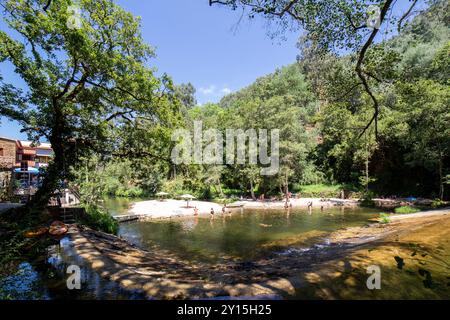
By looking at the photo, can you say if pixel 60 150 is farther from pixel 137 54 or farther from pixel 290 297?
pixel 290 297

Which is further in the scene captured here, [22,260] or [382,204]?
[382,204]

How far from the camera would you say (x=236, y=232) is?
63.4 ft

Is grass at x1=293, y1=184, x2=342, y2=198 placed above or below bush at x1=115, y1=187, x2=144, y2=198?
above

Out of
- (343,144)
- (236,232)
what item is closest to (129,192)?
(236,232)

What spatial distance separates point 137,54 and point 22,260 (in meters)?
8.50

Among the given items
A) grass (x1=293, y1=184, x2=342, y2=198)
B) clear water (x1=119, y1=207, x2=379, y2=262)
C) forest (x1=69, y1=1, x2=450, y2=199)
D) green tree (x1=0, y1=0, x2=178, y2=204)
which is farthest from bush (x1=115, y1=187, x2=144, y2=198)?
green tree (x1=0, y1=0, x2=178, y2=204)

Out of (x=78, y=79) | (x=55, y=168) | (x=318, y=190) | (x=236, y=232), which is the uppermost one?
(x=78, y=79)

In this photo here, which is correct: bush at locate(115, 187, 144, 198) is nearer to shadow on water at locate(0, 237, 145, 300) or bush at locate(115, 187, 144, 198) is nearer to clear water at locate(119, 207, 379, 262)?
clear water at locate(119, 207, 379, 262)

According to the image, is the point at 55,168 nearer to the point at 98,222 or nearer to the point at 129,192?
the point at 98,222

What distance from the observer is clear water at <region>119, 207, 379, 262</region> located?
1448 cm

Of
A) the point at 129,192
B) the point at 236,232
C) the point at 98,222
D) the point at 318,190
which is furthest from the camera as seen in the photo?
the point at 129,192

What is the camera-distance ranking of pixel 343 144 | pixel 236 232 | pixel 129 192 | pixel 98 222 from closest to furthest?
pixel 98 222
pixel 236 232
pixel 343 144
pixel 129 192
